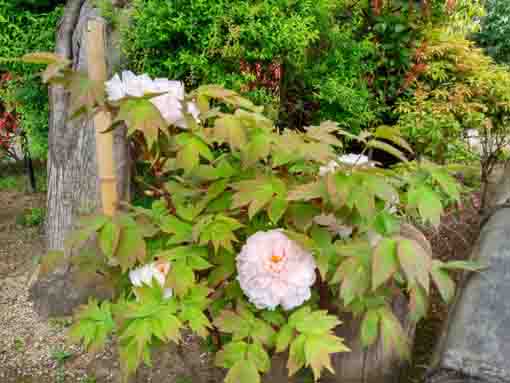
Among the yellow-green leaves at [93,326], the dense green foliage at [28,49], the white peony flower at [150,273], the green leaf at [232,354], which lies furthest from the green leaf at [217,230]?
the dense green foliage at [28,49]

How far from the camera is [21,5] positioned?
327 centimetres

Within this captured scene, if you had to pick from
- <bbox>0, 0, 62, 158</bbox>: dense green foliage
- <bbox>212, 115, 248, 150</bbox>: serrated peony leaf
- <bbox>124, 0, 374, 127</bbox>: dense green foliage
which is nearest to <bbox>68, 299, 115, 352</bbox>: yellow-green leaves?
<bbox>212, 115, 248, 150</bbox>: serrated peony leaf

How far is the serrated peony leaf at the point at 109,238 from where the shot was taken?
1.10 m

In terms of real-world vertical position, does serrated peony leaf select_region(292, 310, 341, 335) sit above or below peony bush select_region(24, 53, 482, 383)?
below

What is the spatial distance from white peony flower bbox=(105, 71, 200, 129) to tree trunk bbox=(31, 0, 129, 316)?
197 cm

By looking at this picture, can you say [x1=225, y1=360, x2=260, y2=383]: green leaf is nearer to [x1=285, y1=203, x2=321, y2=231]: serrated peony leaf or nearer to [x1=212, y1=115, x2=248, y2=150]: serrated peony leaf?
[x1=285, y1=203, x2=321, y2=231]: serrated peony leaf

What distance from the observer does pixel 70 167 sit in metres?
3.01

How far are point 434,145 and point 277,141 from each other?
2.68 meters

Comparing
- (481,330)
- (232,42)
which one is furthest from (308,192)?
(232,42)

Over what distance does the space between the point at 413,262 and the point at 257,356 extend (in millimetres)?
418

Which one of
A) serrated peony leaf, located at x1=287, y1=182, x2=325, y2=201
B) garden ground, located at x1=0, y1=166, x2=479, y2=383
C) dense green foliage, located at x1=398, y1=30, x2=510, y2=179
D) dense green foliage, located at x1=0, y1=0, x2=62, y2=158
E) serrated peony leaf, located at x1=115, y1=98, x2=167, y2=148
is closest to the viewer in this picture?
serrated peony leaf, located at x1=115, y1=98, x2=167, y2=148

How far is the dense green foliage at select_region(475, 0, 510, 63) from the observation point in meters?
8.80

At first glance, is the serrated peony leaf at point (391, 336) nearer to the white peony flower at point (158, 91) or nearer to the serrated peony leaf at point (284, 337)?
the serrated peony leaf at point (284, 337)

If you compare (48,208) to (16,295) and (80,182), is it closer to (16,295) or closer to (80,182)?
(80,182)
